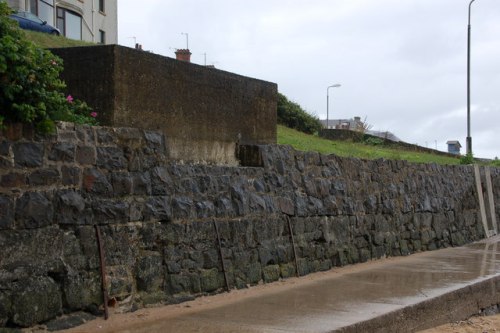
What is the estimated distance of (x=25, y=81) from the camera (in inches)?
230

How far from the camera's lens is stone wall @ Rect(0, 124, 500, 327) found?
581 centimetres

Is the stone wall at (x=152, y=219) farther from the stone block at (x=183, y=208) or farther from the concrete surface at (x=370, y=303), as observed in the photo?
the concrete surface at (x=370, y=303)

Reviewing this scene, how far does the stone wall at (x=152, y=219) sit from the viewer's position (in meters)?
5.81

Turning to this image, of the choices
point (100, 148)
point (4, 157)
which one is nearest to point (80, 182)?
point (100, 148)

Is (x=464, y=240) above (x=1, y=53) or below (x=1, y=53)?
below

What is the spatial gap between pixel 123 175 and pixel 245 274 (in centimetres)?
251

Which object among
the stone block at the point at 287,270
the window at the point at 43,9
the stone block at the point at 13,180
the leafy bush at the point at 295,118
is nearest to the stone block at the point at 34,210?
the stone block at the point at 13,180

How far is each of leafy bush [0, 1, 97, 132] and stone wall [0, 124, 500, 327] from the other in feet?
0.62

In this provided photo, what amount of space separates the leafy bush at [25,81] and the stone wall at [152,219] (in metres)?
0.19

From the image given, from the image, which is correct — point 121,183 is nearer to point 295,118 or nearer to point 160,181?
point 160,181

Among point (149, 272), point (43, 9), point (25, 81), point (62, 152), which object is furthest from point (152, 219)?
point (43, 9)

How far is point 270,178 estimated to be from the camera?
9562 mm

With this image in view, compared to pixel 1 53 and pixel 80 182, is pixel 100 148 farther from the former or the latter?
pixel 1 53

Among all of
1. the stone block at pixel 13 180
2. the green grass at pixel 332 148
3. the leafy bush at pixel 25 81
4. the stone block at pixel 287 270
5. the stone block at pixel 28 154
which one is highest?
the green grass at pixel 332 148
